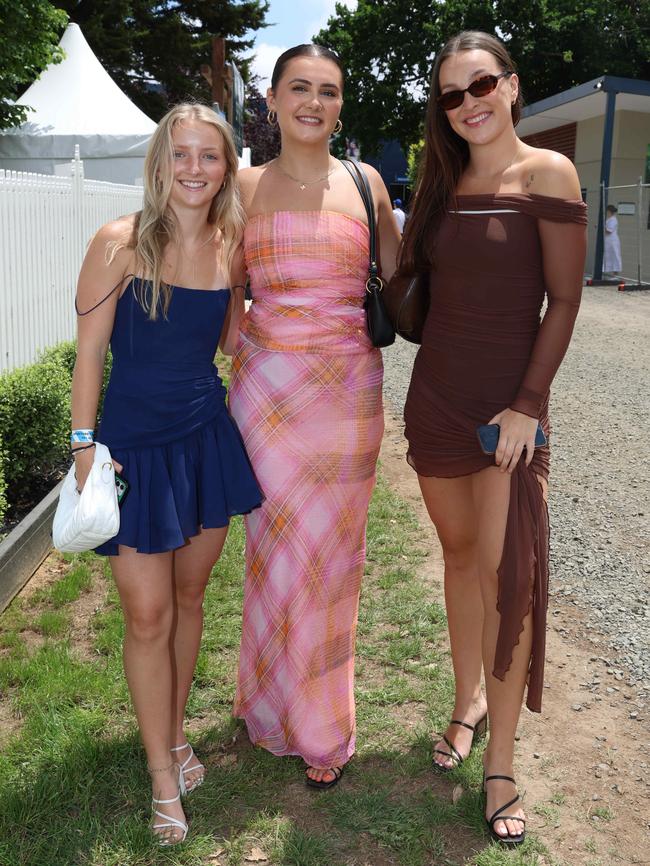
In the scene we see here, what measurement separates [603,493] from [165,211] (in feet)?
14.2

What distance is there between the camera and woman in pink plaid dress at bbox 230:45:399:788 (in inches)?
104

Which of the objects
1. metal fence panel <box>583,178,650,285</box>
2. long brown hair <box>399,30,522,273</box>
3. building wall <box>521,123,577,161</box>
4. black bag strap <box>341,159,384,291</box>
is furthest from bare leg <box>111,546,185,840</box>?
building wall <box>521,123,577,161</box>

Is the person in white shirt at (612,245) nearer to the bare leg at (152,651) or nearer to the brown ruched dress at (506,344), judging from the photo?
the brown ruched dress at (506,344)

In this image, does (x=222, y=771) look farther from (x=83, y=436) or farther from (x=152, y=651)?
(x=83, y=436)

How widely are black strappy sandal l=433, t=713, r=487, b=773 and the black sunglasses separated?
2.10m

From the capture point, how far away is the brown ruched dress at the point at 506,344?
235cm

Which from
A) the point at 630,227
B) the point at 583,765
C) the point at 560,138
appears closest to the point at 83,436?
the point at 583,765

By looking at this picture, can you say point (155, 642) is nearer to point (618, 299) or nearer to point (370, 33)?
point (618, 299)

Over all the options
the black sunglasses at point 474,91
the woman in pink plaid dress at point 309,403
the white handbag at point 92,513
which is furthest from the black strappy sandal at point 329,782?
the black sunglasses at point 474,91

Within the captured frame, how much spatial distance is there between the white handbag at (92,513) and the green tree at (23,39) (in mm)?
10398

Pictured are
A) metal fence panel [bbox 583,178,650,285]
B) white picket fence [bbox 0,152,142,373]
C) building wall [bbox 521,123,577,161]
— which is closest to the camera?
white picket fence [bbox 0,152,142,373]

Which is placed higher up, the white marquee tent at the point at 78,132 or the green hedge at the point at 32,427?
the white marquee tent at the point at 78,132

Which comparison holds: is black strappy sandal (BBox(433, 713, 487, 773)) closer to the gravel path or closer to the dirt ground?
the dirt ground

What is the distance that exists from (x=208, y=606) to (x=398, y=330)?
2032 millimetres
